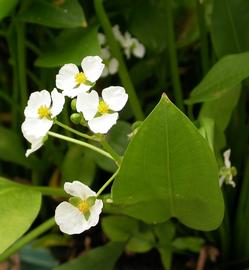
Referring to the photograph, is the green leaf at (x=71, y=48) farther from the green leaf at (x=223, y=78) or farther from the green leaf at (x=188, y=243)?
the green leaf at (x=188, y=243)

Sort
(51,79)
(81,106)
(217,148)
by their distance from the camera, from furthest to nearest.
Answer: (51,79) → (217,148) → (81,106)

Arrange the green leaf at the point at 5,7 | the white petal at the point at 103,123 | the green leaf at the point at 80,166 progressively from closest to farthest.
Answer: the white petal at the point at 103,123 < the green leaf at the point at 5,7 < the green leaf at the point at 80,166

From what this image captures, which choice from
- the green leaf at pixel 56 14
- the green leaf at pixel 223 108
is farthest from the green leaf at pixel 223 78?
the green leaf at pixel 56 14

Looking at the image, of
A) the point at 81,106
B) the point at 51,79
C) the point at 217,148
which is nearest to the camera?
the point at 81,106

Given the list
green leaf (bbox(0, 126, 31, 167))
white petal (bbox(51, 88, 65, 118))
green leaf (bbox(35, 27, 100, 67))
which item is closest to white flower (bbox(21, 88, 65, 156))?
white petal (bbox(51, 88, 65, 118))

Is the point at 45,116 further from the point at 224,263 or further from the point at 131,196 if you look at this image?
the point at 224,263

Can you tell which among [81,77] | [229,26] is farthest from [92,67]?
[229,26]

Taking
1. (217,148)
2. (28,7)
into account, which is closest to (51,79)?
(28,7)

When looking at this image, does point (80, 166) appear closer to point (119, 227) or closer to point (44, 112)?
point (119, 227)
